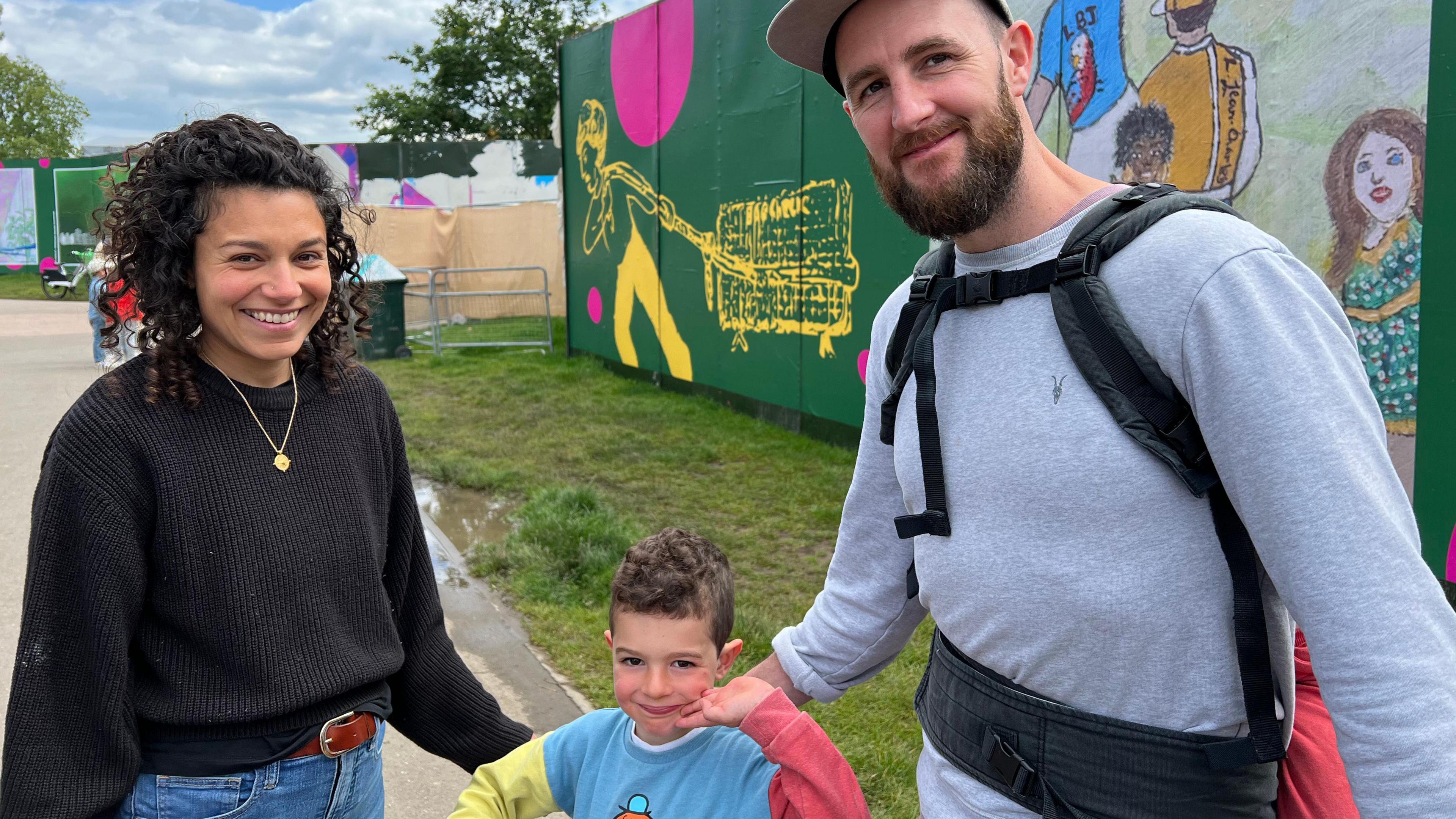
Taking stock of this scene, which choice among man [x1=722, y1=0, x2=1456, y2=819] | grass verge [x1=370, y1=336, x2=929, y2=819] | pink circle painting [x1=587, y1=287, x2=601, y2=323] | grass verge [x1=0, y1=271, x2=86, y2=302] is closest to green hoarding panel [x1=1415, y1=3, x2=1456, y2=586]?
grass verge [x1=370, y1=336, x2=929, y2=819]

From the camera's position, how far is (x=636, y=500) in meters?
7.33

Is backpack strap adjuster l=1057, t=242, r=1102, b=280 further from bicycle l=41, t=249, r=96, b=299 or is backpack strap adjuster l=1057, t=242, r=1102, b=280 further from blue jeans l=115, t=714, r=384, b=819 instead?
bicycle l=41, t=249, r=96, b=299

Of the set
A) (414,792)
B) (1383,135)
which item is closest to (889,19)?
(414,792)

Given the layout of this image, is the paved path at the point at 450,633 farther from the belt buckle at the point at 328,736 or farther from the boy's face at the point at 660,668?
the boy's face at the point at 660,668

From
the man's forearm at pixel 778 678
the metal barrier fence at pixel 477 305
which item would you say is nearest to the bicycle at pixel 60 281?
the metal barrier fence at pixel 477 305

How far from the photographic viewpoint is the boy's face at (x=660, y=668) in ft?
6.59

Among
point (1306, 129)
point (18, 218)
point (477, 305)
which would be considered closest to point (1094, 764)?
point (1306, 129)

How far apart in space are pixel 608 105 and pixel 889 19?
1157 centimetres

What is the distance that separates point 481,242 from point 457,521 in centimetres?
1604

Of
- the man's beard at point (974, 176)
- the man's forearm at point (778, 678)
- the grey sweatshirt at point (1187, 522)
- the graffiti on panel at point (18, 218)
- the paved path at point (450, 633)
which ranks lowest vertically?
the paved path at point (450, 633)

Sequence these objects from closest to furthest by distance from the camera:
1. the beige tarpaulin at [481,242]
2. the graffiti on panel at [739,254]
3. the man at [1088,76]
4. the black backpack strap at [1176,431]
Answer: the black backpack strap at [1176,431] < the man at [1088,76] < the graffiti on panel at [739,254] < the beige tarpaulin at [481,242]

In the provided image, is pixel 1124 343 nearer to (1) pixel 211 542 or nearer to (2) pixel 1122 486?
(2) pixel 1122 486

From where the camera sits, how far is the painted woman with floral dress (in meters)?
4.62

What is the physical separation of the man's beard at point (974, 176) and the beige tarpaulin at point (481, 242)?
66.9 ft
